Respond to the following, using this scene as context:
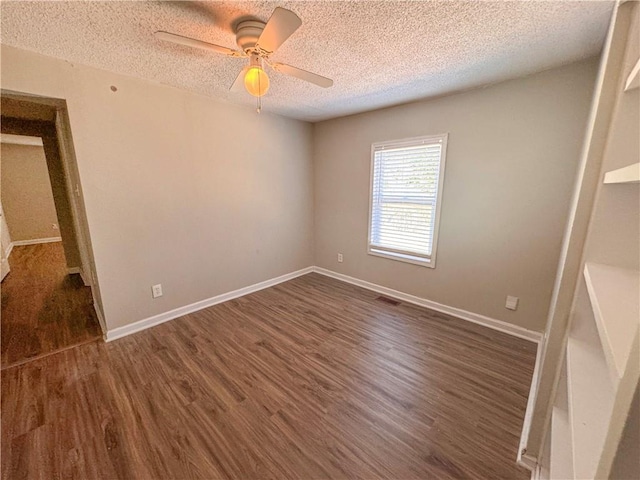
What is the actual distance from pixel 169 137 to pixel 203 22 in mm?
1318

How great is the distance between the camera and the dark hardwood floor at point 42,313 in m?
2.24

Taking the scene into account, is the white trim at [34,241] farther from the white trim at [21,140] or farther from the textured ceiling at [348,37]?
A: the textured ceiling at [348,37]

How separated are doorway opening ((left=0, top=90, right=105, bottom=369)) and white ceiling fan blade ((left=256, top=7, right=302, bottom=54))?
1.80m

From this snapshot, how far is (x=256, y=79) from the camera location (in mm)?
1558

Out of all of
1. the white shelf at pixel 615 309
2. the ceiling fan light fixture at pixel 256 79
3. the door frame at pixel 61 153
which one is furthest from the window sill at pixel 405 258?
the door frame at pixel 61 153

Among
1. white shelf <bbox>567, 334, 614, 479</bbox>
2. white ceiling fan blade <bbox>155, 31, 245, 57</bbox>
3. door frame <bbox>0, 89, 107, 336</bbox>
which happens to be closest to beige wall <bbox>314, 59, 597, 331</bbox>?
white shelf <bbox>567, 334, 614, 479</bbox>

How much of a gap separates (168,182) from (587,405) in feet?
10.2

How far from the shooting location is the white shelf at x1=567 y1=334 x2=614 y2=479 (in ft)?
1.93

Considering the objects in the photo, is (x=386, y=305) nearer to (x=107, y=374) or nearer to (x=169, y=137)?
(x=107, y=374)

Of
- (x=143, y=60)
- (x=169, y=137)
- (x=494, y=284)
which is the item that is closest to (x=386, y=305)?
(x=494, y=284)

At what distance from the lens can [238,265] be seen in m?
3.26

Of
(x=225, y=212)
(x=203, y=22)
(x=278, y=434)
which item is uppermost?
(x=203, y=22)

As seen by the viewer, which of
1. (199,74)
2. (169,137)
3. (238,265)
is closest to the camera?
(199,74)

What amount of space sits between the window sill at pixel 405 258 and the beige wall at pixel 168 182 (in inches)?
54.3
